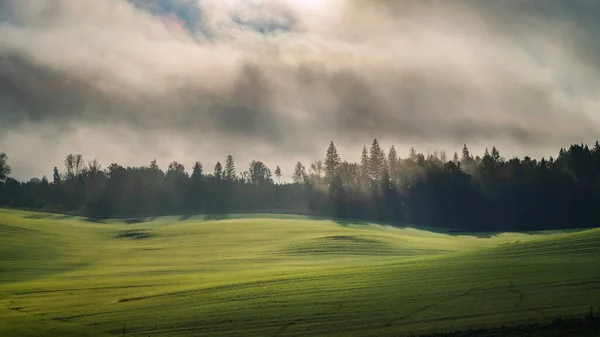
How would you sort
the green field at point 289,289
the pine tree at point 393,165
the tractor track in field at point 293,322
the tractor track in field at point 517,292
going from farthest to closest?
the pine tree at point 393,165 < the tractor track in field at point 517,292 < the green field at point 289,289 < the tractor track in field at point 293,322

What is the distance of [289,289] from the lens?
120ft

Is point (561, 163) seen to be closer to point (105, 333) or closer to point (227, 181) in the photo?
point (227, 181)

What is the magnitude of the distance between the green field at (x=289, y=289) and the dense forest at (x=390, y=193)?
5934cm

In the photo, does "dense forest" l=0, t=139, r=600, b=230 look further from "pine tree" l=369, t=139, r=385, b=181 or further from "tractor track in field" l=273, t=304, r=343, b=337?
"tractor track in field" l=273, t=304, r=343, b=337

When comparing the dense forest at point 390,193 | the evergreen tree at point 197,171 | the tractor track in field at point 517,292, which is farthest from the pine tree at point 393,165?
the tractor track in field at point 517,292

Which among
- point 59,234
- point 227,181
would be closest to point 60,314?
point 59,234

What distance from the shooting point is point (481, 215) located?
410 ft

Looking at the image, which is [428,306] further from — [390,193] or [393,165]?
[393,165]

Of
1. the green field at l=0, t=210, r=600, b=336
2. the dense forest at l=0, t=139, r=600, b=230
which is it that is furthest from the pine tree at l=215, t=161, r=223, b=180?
the green field at l=0, t=210, r=600, b=336

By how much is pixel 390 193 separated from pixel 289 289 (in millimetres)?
105416

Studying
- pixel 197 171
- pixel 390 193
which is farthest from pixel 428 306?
pixel 197 171

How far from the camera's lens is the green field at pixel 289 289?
27203mm

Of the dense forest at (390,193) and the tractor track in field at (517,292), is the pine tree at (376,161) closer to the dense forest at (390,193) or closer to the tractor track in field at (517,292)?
the dense forest at (390,193)

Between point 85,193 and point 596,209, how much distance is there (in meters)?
125
